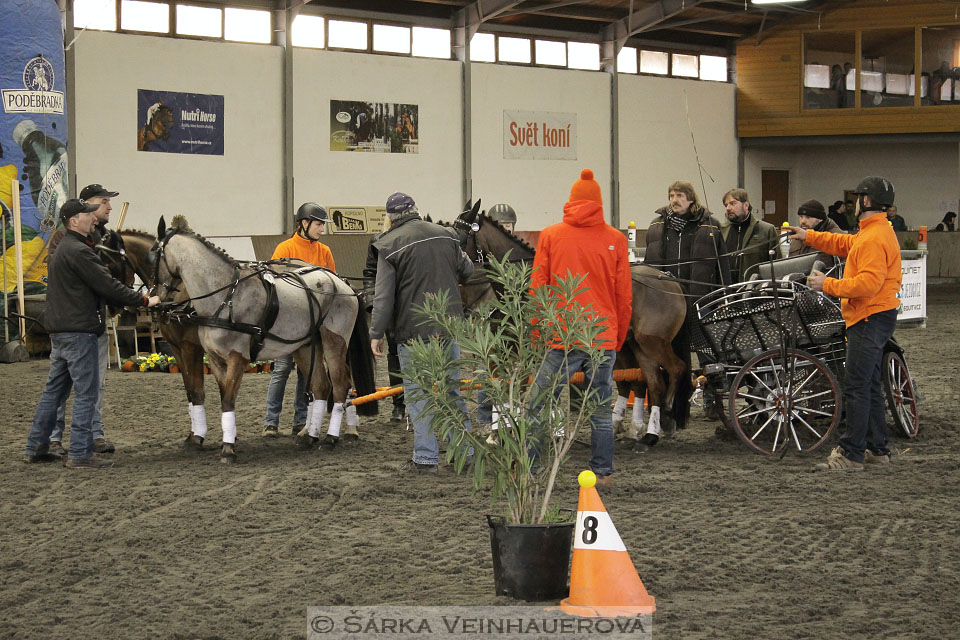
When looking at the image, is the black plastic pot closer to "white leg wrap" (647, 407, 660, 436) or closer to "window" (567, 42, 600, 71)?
"white leg wrap" (647, 407, 660, 436)

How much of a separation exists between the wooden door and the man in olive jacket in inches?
790

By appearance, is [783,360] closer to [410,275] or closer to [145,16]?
[410,275]

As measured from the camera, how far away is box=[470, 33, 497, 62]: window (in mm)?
23547

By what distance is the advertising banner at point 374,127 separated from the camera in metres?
21.4

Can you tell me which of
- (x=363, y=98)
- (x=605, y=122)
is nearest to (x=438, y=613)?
(x=363, y=98)

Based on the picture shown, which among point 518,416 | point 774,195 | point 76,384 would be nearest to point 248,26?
point 76,384

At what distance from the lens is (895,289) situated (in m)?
6.89

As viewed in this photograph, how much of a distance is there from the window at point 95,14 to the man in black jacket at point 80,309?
38.6ft

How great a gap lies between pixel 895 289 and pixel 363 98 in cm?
1617

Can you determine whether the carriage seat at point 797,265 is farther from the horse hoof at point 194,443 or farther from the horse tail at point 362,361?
the horse hoof at point 194,443

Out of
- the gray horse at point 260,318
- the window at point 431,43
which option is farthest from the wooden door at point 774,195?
the gray horse at point 260,318

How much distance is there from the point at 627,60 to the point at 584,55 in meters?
1.35

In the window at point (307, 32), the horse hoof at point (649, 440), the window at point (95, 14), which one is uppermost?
the window at point (307, 32)

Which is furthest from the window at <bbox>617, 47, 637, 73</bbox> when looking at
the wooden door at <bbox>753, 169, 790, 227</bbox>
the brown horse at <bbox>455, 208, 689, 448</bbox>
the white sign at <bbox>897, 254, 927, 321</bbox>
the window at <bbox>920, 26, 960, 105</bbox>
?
the brown horse at <bbox>455, 208, 689, 448</bbox>
